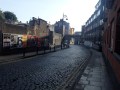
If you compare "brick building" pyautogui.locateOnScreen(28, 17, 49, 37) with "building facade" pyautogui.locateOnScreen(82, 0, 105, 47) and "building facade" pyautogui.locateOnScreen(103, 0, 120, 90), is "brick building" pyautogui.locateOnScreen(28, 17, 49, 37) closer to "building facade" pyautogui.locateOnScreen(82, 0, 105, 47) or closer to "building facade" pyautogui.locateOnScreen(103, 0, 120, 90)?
"building facade" pyautogui.locateOnScreen(82, 0, 105, 47)

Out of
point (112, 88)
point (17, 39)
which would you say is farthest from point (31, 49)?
Answer: point (112, 88)

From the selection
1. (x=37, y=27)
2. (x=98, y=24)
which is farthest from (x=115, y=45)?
(x=98, y=24)

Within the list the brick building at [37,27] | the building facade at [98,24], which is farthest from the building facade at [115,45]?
the brick building at [37,27]

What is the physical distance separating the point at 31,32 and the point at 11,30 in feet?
26.1

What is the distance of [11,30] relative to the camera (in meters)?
25.6

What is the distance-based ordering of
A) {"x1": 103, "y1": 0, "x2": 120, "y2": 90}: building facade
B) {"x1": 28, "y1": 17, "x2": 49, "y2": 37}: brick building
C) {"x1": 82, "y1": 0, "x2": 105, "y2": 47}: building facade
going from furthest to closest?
{"x1": 82, "y1": 0, "x2": 105, "y2": 47}: building facade, {"x1": 28, "y1": 17, "x2": 49, "y2": 37}: brick building, {"x1": 103, "y1": 0, "x2": 120, "y2": 90}: building facade

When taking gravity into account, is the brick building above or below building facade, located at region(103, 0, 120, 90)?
above

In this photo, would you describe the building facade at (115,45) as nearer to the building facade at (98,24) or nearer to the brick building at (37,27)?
the building facade at (98,24)

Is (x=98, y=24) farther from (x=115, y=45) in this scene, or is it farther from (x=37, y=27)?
(x=115, y=45)

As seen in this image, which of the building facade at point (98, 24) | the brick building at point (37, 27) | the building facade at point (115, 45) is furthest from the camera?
the building facade at point (98, 24)

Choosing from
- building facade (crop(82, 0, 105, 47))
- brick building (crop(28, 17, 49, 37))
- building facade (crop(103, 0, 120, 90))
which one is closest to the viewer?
building facade (crop(103, 0, 120, 90))

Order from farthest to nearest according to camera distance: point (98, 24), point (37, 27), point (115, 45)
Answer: point (98, 24) → point (37, 27) → point (115, 45)

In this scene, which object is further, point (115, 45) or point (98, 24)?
point (98, 24)

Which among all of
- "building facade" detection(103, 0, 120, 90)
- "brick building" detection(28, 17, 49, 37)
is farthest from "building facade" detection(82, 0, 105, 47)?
"building facade" detection(103, 0, 120, 90)
